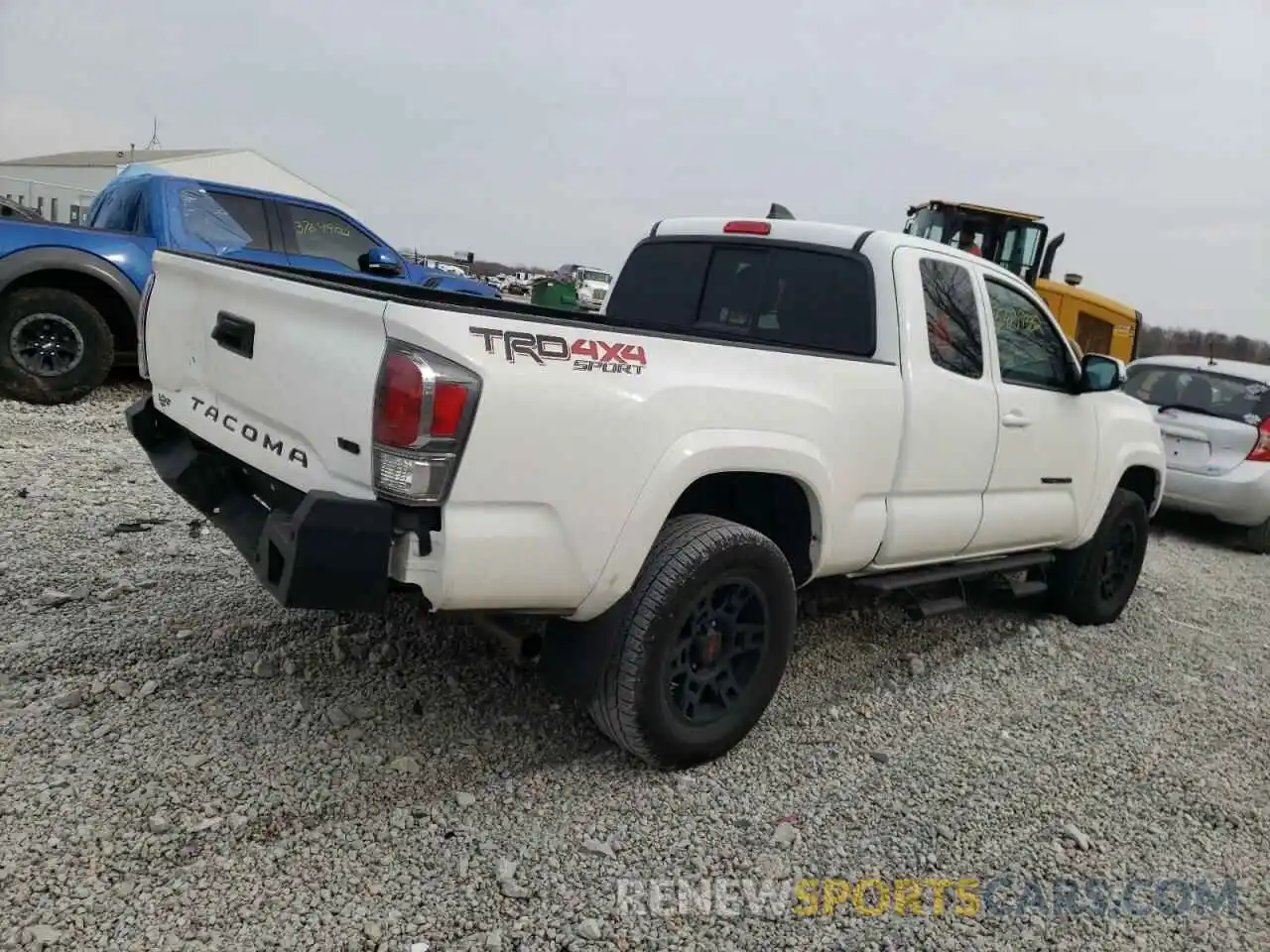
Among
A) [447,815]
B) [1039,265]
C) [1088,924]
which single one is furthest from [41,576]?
[1039,265]

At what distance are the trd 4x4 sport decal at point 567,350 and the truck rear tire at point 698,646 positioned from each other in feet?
2.07

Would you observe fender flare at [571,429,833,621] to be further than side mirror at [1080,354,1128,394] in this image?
No

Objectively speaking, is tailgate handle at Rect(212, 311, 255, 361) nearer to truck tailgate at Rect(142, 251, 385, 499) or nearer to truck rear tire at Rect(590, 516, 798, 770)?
truck tailgate at Rect(142, 251, 385, 499)

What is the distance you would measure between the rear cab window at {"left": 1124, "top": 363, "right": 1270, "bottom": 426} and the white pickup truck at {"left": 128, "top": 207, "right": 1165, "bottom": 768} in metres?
4.52

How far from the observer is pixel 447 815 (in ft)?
9.36

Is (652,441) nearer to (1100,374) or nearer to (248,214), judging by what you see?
(1100,374)

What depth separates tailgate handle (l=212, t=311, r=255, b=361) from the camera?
3004 mm

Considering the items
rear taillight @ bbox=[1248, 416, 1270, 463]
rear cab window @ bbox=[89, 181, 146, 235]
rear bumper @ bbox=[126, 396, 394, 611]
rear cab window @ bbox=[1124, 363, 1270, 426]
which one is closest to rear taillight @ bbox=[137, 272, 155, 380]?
rear bumper @ bbox=[126, 396, 394, 611]

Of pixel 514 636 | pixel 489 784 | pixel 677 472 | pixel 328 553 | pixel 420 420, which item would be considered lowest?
pixel 489 784

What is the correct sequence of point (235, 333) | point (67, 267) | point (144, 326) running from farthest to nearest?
point (67, 267)
point (144, 326)
point (235, 333)

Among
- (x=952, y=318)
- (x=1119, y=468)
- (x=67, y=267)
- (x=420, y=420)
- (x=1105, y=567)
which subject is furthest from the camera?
(x=67, y=267)

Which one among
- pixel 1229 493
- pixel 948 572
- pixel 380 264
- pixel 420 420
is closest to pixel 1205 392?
pixel 1229 493

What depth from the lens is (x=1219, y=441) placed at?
823 centimetres

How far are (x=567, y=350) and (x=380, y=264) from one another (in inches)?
210
